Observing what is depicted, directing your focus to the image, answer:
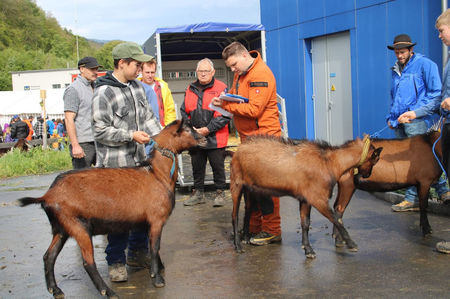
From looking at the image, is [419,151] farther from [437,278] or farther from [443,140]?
[437,278]

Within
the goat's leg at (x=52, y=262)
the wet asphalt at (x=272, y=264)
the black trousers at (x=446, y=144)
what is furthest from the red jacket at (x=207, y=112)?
the goat's leg at (x=52, y=262)

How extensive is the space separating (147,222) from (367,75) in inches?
320

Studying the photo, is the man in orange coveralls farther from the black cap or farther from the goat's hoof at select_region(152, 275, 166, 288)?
the black cap

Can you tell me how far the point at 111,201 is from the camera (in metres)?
4.53

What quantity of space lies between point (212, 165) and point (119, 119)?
3.67 metres

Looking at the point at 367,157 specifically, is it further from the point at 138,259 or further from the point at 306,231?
the point at 138,259

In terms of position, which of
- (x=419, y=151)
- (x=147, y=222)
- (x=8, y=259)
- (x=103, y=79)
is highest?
(x=103, y=79)

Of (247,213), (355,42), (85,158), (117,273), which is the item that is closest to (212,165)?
(85,158)

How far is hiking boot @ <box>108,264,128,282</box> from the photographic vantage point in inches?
196

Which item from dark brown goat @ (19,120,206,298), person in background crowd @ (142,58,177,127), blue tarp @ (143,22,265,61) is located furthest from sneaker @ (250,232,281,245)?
blue tarp @ (143,22,265,61)

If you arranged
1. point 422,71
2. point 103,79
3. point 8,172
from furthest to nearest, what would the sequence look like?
point 8,172, point 422,71, point 103,79

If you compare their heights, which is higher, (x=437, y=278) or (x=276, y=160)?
(x=276, y=160)

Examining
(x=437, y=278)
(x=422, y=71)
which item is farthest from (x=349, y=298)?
(x=422, y=71)

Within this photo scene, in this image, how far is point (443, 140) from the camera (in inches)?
212
